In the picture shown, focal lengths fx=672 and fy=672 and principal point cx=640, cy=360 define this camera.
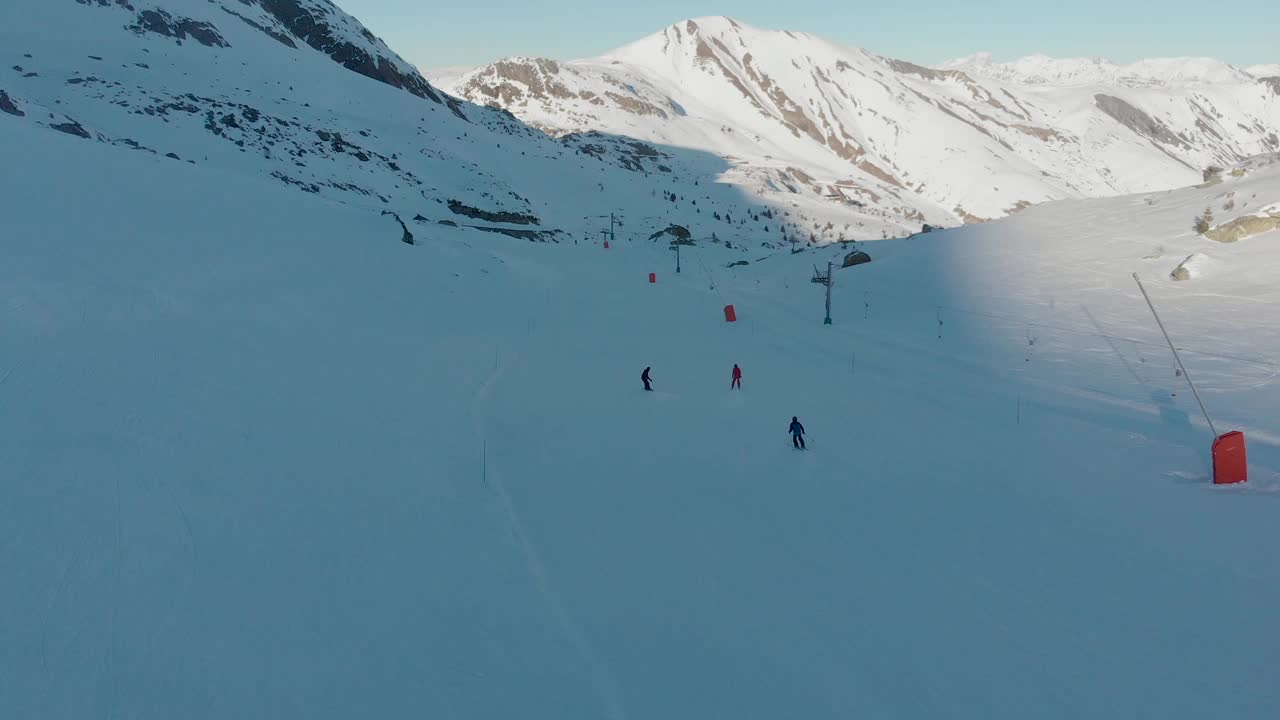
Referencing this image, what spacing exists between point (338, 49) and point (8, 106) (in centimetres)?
7041

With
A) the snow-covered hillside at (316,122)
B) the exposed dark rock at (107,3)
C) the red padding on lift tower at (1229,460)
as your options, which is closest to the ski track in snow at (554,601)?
the red padding on lift tower at (1229,460)

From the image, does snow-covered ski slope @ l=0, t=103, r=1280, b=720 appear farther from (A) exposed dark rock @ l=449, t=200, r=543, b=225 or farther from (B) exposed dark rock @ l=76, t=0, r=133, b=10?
(B) exposed dark rock @ l=76, t=0, r=133, b=10

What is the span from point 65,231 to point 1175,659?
25.9m

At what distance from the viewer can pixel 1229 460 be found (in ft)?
39.2

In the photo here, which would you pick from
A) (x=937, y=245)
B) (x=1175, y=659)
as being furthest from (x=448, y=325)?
(x=937, y=245)

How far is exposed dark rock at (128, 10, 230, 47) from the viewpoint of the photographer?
226ft

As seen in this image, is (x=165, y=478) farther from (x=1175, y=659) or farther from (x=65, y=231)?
(x=65, y=231)

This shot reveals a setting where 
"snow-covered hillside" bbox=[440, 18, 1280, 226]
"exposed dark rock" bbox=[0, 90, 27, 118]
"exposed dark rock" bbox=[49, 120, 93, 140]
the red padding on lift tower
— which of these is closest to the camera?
the red padding on lift tower

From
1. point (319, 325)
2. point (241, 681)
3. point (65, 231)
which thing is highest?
point (65, 231)

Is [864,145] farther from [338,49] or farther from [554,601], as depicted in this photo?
[554,601]

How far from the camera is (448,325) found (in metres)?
25.0

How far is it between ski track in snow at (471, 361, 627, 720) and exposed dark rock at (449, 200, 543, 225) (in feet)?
140

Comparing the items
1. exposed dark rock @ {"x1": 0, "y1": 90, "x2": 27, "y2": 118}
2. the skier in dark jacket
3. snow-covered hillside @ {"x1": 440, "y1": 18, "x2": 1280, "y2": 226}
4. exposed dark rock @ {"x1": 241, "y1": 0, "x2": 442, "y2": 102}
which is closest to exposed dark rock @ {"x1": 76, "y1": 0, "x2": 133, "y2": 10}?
exposed dark rock @ {"x1": 241, "y1": 0, "x2": 442, "y2": 102}

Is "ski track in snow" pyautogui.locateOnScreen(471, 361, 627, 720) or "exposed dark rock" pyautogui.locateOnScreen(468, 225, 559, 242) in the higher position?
"exposed dark rock" pyautogui.locateOnScreen(468, 225, 559, 242)
